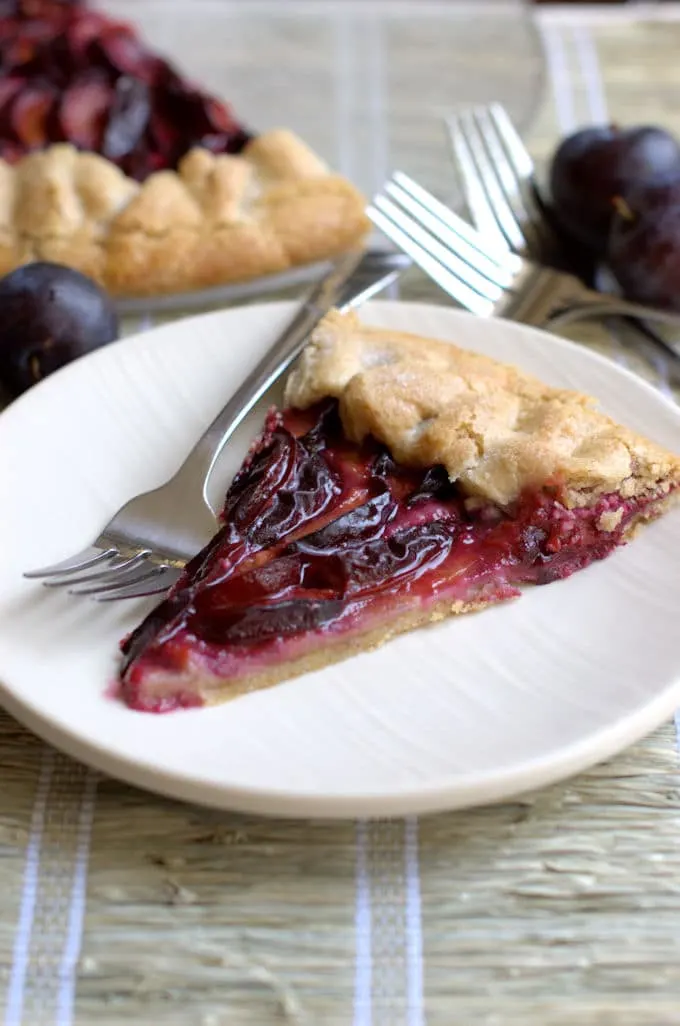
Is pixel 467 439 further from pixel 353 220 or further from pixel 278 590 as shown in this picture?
pixel 353 220

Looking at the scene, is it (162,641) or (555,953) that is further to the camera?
(162,641)

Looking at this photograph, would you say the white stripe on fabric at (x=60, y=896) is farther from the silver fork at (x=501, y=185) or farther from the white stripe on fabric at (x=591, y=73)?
the white stripe on fabric at (x=591, y=73)

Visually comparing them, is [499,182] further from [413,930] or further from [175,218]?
[413,930]

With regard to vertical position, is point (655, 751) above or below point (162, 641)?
below

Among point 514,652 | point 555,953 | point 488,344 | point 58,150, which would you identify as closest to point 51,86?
point 58,150

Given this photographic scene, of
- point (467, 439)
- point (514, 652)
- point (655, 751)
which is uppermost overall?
point (467, 439)

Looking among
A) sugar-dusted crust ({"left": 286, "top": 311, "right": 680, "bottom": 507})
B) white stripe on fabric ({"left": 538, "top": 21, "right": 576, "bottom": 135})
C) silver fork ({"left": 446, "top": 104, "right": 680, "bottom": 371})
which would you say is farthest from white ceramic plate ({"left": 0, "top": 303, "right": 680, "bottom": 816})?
white stripe on fabric ({"left": 538, "top": 21, "right": 576, "bottom": 135})

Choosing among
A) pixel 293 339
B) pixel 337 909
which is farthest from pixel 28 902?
pixel 293 339
